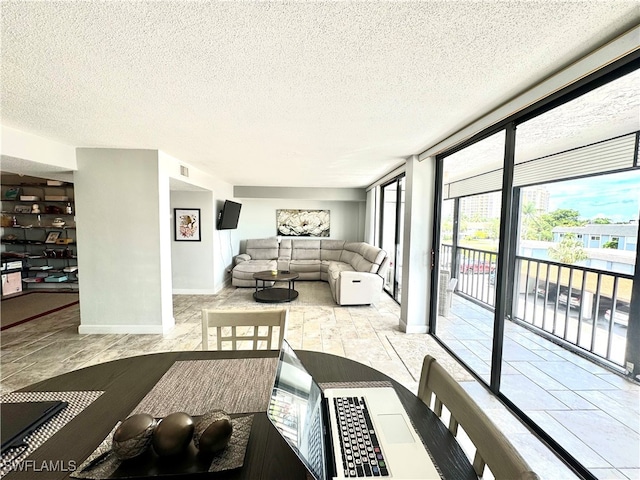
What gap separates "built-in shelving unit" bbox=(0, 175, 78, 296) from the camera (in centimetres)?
537

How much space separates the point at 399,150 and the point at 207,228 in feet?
12.1

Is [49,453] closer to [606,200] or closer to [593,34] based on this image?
[593,34]

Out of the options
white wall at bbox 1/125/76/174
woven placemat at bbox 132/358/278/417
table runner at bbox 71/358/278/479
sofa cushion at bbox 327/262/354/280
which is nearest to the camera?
table runner at bbox 71/358/278/479

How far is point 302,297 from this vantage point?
16.5 feet

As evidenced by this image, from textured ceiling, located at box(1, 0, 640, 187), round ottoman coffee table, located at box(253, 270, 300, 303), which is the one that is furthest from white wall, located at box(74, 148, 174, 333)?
round ottoman coffee table, located at box(253, 270, 300, 303)

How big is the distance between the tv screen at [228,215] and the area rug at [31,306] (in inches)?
107

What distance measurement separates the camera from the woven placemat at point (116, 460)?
0.62m

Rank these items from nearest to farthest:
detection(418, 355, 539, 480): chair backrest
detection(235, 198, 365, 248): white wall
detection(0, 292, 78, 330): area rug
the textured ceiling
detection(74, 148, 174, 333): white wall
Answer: detection(418, 355, 539, 480): chair backrest
the textured ceiling
detection(74, 148, 174, 333): white wall
detection(0, 292, 78, 330): area rug
detection(235, 198, 365, 248): white wall

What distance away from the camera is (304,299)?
4.90 metres

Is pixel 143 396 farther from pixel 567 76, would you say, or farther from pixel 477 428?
pixel 567 76

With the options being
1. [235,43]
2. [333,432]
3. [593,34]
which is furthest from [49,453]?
[593,34]

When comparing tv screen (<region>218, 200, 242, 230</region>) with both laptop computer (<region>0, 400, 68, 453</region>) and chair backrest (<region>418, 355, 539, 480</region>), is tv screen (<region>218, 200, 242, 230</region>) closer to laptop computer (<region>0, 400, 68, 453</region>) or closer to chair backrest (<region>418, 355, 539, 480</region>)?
laptop computer (<region>0, 400, 68, 453</region>)

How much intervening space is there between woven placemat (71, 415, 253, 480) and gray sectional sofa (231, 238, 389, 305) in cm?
375

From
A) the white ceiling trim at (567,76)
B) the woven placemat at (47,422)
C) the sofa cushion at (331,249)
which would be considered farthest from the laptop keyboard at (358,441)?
the sofa cushion at (331,249)
